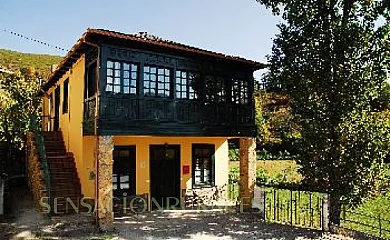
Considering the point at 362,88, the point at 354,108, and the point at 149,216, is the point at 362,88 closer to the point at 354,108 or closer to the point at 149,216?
the point at 354,108

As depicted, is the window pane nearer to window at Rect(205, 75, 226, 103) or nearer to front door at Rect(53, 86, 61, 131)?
window at Rect(205, 75, 226, 103)

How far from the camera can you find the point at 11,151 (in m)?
20.9

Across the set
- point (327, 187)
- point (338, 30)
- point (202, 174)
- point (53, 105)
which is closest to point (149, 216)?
point (202, 174)

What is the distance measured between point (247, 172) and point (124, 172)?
16.0ft

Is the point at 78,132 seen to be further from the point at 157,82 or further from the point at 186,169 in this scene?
the point at 186,169

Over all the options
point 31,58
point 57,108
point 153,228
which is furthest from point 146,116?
point 31,58

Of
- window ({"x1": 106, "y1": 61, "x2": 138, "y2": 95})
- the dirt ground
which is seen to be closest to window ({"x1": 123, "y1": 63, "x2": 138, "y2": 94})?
window ({"x1": 106, "y1": 61, "x2": 138, "y2": 95})

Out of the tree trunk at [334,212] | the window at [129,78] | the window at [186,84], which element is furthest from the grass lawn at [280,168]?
the window at [129,78]

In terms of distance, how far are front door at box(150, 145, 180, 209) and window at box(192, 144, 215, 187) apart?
0.89m

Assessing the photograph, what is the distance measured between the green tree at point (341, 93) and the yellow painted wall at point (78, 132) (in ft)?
25.3

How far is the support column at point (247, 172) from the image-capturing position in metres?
15.1

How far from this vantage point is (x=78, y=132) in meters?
14.6

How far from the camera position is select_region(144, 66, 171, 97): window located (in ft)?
41.7

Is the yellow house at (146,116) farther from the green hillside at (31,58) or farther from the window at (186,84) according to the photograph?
the green hillside at (31,58)
